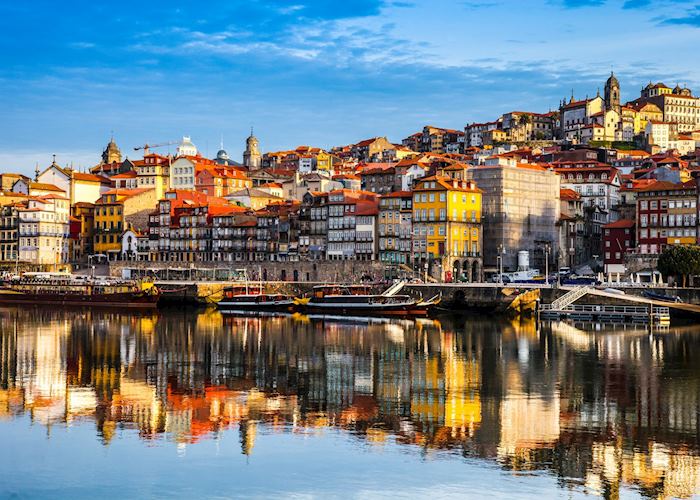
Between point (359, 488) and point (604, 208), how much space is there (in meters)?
74.8

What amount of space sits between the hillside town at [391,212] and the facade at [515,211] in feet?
0.34

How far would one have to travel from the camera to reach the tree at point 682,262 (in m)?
58.8

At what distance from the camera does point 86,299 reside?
71.1 meters

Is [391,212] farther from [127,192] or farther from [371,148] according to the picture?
[371,148]

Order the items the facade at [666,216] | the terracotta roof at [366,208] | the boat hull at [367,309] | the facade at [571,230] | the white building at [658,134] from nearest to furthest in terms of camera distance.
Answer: the boat hull at [367,309] → the facade at [666,216] → the terracotta roof at [366,208] → the facade at [571,230] → the white building at [658,134]

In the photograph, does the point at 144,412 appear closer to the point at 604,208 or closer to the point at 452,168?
Answer: the point at 452,168

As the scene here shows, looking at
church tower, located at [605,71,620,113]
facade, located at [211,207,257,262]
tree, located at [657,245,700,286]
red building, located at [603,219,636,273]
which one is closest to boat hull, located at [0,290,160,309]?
facade, located at [211,207,257,262]

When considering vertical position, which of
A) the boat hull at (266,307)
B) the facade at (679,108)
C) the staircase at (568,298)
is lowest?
the boat hull at (266,307)

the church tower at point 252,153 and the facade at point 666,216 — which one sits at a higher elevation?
the church tower at point 252,153

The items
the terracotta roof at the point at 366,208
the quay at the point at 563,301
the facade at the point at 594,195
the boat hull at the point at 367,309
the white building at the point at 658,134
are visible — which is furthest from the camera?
the white building at the point at 658,134

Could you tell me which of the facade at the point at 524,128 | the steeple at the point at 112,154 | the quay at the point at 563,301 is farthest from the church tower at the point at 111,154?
the quay at the point at 563,301

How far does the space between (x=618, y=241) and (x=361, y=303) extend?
22.3m

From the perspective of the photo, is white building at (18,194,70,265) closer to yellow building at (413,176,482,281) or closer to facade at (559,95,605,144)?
yellow building at (413,176,482,281)

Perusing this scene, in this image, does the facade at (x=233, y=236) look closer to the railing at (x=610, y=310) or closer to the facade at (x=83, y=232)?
the facade at (x=83, y=232)
